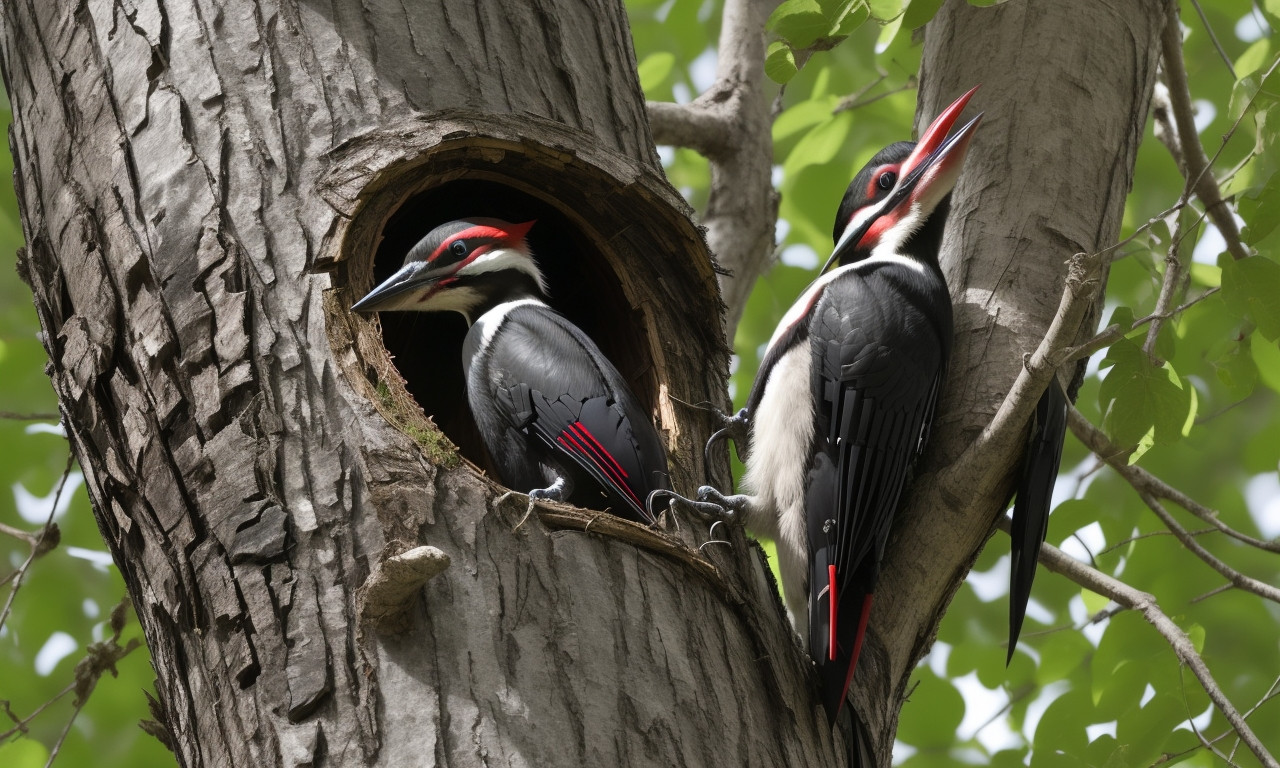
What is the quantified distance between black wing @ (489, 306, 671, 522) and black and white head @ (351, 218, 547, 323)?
0.26m

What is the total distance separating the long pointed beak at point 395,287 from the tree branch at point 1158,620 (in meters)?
1.60

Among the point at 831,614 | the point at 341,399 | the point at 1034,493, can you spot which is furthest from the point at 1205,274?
the point at 341,399

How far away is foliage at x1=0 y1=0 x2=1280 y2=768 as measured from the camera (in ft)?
10.1

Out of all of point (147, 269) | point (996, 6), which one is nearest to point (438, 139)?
point (147, 269)

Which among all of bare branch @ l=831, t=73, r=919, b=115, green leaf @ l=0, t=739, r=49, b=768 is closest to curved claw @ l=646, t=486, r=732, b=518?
green leaf @ l=0, t=739, r=49, b=768

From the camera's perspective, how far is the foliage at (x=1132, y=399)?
9.84 feet

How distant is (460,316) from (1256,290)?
2.73 meters

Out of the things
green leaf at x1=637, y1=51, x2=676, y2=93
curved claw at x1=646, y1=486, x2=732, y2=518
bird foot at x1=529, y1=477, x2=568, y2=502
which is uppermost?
green leaf at x1=637, y1=51, x2=676, y2=93

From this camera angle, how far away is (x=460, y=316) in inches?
183

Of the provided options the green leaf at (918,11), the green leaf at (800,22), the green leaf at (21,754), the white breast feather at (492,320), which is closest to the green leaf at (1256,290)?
the green leaf at (918,11)

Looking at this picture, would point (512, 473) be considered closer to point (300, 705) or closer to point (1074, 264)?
point (300, 705)

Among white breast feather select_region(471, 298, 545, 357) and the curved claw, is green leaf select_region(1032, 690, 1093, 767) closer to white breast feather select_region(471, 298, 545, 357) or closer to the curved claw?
the curved claw

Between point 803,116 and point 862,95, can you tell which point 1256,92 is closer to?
point 862,95

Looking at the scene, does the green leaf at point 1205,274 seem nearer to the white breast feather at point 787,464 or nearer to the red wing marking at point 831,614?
the white breast feather at point 787,464
